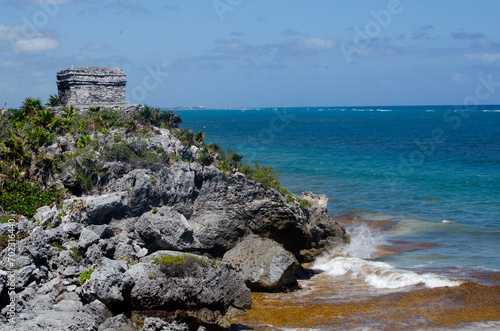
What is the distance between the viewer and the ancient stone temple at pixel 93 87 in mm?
24047

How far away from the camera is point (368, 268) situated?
61.9 feet

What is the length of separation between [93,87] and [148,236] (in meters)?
11.1

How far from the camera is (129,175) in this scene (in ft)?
57.8

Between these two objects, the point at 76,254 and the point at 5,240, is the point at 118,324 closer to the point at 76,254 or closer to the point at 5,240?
the point at 76,254

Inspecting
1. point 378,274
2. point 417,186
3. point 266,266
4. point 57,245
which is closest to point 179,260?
point 266,266

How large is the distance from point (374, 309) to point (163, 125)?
41.8ft

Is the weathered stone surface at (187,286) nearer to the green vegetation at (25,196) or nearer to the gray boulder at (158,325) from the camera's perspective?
the gray boulder at (158,325)

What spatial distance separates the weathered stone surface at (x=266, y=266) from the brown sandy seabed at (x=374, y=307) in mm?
399

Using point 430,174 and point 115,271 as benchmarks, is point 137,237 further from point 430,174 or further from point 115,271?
point 430,174

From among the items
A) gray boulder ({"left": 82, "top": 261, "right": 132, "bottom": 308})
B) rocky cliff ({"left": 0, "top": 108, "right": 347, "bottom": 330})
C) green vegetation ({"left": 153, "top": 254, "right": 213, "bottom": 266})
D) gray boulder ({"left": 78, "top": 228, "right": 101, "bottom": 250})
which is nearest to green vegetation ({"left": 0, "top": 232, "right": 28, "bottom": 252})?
rocky cliff ({"left": 0, "top": 108, "right": 347, "bottom": 330})

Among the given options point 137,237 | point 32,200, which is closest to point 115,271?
point 137,237

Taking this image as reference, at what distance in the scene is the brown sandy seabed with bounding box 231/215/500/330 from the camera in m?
13.8

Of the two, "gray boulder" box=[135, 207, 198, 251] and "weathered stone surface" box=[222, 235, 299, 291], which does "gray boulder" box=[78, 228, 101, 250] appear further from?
"weathered stone surface" box=[222, 235, 299, 291]

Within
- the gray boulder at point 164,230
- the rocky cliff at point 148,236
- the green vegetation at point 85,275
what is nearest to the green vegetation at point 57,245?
the rocky cliff at point 148,236
